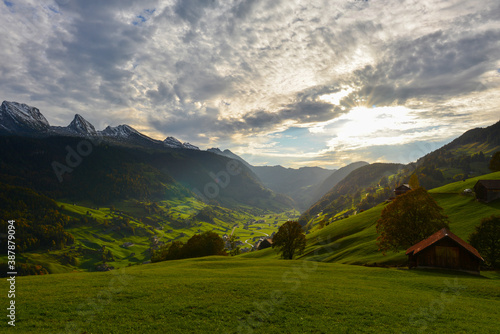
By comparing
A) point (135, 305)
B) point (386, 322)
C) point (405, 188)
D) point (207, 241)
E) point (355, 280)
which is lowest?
point (207, 241)

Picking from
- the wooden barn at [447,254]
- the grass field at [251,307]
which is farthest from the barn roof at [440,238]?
the grass field at [251,307]

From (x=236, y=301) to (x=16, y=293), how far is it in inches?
925

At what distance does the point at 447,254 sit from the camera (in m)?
43.5

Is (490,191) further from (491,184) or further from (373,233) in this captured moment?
(373,233)

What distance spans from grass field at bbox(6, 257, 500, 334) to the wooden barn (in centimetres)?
1187

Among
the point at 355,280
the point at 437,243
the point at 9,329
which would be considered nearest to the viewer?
the point at 9,329

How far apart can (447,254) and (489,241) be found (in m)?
9.83

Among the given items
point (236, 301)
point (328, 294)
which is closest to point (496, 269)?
point (328, 294)

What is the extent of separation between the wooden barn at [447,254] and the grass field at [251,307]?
11.9 m

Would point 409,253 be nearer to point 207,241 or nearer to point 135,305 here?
point 135,305

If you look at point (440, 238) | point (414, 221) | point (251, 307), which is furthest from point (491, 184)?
point (251, 307)

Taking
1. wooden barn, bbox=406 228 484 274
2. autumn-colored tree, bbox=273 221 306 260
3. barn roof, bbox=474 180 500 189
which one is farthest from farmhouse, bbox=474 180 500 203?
autumn-colored tree, bbox=273 221 306 260

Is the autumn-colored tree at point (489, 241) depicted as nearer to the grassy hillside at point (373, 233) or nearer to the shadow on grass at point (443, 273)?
the shadow on grass at point (443, 273)

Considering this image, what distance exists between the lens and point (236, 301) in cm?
2259
